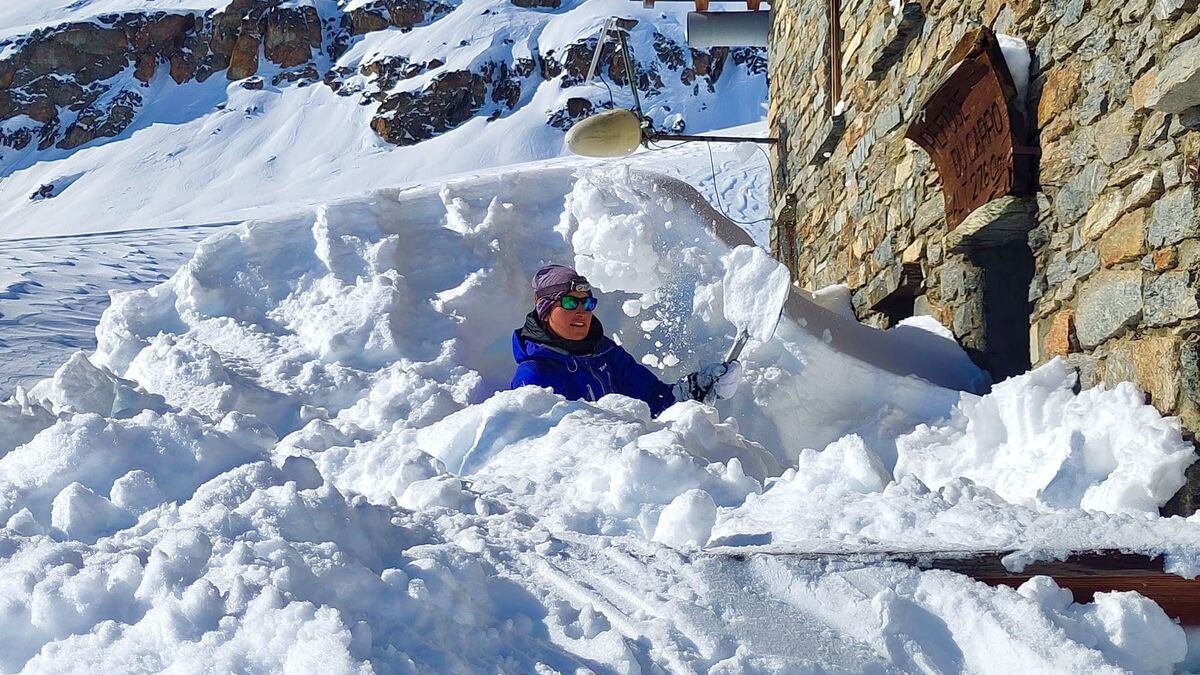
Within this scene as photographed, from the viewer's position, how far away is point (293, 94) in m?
50.8

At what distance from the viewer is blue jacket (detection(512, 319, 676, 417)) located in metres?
3.84

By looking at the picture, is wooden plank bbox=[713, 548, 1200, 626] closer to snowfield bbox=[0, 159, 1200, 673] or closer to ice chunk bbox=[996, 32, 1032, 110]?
snowfield bbox=[0, 159, 1200, 673]

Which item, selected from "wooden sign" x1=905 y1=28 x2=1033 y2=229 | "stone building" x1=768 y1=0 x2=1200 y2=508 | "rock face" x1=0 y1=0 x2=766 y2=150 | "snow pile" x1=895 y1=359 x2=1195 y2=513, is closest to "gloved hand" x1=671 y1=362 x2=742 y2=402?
"snow pile" x1=895 y1=359 x2=1195 y2=513

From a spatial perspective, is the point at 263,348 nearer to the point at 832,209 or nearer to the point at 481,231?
the point at 481,231

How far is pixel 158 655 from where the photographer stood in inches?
51.6

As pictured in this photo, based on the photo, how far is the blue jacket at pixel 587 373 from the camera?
12.6 ft

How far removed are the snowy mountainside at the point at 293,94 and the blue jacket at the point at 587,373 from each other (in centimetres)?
2745

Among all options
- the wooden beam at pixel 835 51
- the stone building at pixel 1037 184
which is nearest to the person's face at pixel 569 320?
the stone building at pixel 1037 184

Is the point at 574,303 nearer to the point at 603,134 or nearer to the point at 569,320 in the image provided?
the point at 569,320

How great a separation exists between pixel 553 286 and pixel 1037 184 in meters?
1.86

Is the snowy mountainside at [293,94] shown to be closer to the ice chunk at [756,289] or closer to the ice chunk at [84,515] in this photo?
the ice chunk at [756,289]

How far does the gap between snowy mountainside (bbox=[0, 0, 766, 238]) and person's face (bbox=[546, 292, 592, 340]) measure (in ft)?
90.1

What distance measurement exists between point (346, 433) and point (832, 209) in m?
3.32

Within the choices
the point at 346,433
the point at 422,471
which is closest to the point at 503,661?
the point at 422,471
